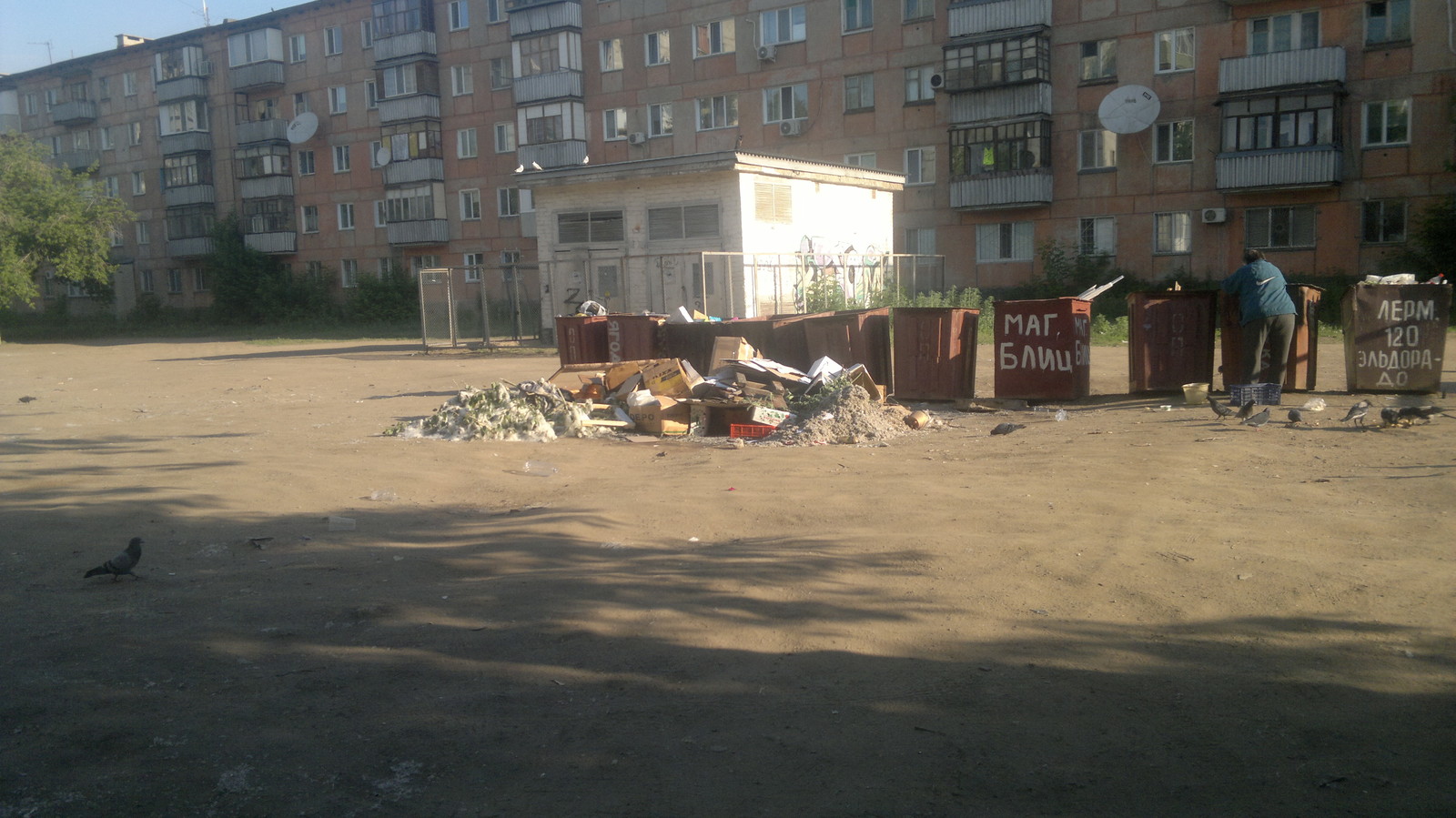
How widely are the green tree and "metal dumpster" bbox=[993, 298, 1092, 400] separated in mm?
42752

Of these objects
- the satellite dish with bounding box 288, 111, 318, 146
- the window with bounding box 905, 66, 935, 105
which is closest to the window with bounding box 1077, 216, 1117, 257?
the window with bounding box 905, 66, 935, 105

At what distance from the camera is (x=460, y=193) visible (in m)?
45.1

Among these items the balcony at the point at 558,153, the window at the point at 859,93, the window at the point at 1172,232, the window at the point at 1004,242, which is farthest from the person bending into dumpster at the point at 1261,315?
the balcony at the point at 558,153

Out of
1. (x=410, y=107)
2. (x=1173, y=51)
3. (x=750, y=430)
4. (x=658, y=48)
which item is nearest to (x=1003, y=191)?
(x=1173, y=51)

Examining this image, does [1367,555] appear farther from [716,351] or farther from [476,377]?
[476,377]

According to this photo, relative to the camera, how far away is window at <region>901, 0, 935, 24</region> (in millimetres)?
33875

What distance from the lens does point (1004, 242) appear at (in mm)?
33562

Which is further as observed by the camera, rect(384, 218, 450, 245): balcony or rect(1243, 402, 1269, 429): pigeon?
rect(384, 218, 450, 245): balcony

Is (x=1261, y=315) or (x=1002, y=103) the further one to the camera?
(x=1002, y=103)

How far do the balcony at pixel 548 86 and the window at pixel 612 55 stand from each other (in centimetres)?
122

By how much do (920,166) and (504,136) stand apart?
62.4 ft

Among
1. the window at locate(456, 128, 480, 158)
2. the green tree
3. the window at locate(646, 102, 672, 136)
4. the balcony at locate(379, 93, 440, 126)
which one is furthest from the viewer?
the window at locate(456, 128, 480, 158)

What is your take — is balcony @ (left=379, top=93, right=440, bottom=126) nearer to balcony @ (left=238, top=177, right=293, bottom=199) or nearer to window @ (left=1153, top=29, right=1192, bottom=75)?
balcony @ (left=238, top=177, right=293, bottom=199)

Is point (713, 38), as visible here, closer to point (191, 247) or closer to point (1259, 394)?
point (1259, 394)
